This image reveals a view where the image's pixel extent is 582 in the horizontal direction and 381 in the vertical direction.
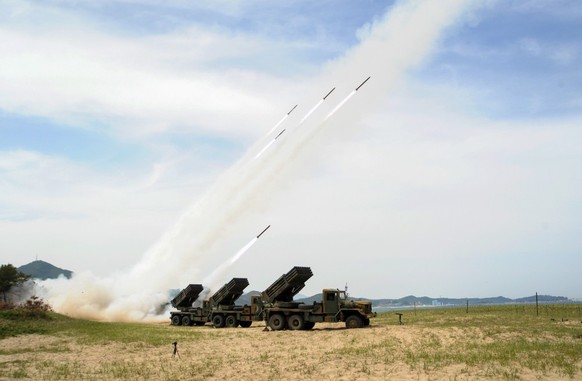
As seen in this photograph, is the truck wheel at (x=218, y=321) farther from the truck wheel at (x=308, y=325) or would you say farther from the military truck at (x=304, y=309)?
the truck wheel at (x=308, y=325)

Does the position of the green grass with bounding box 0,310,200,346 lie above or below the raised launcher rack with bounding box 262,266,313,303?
below

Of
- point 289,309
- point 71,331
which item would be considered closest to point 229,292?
point 289,309

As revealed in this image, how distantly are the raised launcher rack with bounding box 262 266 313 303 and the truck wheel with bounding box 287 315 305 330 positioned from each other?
5.28 ft

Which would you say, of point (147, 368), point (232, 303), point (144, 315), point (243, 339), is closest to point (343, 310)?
point (243, 339)

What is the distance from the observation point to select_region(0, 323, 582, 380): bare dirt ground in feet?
53.2

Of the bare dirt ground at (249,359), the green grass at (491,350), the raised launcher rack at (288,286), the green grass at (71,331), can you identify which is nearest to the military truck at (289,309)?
the raised launcher rack at (288,286)

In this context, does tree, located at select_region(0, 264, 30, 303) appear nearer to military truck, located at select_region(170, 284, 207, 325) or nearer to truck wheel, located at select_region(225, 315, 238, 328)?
military truck, located at select_region(170, 284, 207, 325)

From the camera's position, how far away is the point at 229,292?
39.6 m

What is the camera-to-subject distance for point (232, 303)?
4034cm

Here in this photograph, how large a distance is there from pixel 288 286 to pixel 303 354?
13344 millimetres

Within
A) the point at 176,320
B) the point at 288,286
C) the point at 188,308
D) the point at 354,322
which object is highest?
the point at 288,286

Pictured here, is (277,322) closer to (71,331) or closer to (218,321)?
(218,321)

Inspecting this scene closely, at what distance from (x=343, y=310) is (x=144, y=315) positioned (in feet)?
76.1

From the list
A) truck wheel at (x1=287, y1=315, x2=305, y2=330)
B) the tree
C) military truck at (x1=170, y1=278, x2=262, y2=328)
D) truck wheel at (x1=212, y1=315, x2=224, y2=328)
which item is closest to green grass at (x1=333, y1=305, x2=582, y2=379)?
truck wheel at (x1=287, y1=315, x2=305, y2=330)
